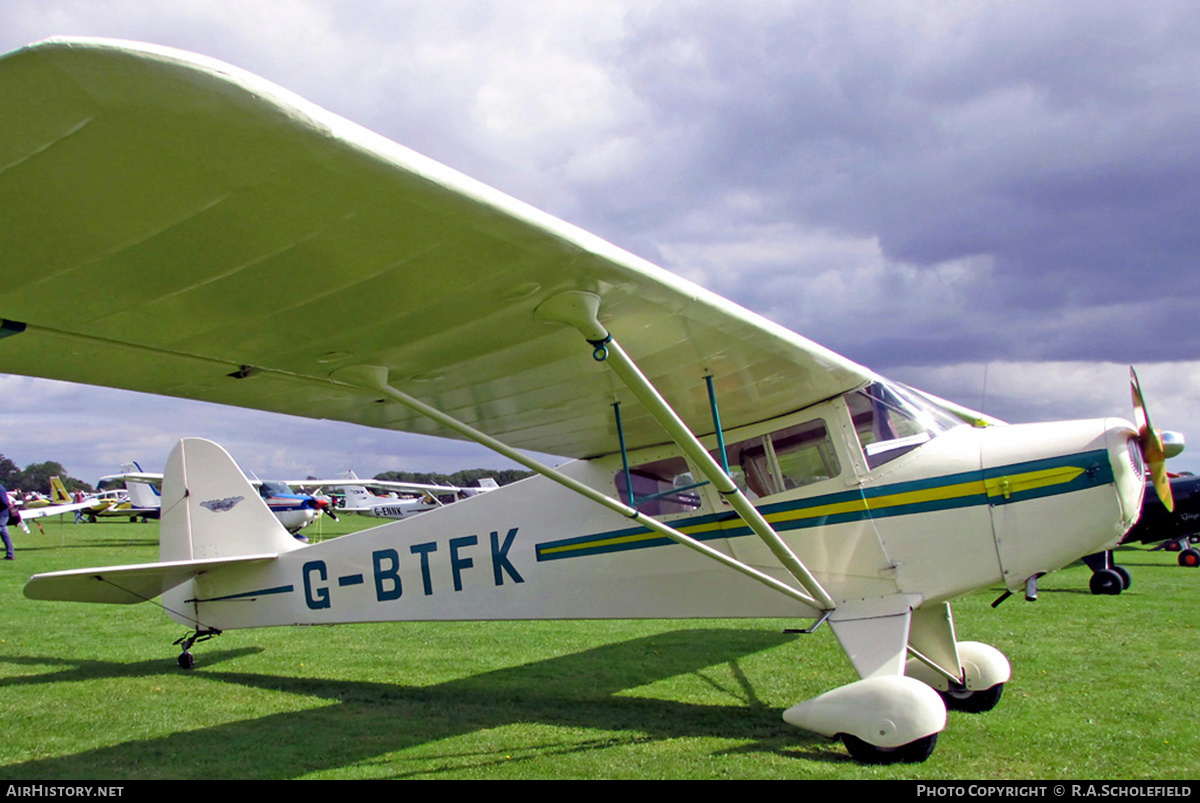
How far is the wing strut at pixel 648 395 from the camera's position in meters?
3.26

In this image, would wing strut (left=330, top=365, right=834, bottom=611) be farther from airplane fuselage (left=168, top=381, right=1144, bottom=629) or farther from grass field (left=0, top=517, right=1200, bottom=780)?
grass field (left=0, top=517, right=1200, bottom=780)

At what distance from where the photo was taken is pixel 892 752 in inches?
152

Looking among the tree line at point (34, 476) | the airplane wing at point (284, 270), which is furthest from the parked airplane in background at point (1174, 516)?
the tree line at point (34, 476)

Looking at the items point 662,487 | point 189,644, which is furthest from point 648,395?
point 189,644

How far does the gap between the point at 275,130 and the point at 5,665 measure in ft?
23.9

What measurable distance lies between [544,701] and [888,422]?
313 centimetres

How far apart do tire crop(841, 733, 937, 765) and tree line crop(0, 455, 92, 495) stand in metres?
137

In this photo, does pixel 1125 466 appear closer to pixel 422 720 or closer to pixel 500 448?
pixel 500 448

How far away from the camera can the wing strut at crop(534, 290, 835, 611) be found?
10.7 feet

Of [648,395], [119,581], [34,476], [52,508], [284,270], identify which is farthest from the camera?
[34,476]

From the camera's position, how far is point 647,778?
3.89 metres
